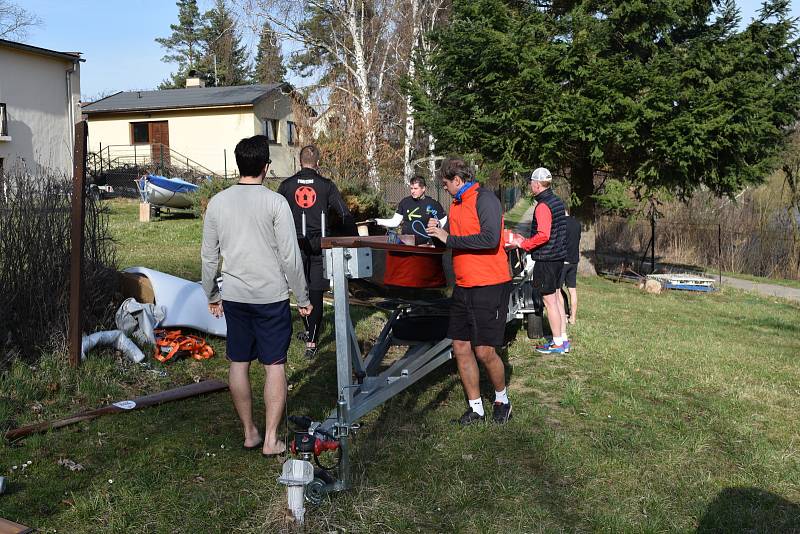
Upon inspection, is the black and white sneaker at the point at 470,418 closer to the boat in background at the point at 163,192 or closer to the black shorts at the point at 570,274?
the black shorts at the point at 570,274

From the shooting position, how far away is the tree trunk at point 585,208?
49.4 feet

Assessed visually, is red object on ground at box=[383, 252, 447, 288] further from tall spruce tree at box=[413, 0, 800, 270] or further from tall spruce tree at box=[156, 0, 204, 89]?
tall spruce tree at box=[156, 0, 204, 89]

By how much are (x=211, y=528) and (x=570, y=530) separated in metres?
1.74

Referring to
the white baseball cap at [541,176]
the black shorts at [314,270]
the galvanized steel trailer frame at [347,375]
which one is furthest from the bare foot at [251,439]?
the white baseball cap at [541,176]

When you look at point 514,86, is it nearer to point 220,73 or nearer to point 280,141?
point 280,141

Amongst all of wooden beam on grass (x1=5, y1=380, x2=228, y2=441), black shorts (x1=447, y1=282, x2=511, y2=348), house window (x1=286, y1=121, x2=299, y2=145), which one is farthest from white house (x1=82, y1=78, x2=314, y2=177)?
black shorts (x1=447, y1=282, x2=511, y2=348)

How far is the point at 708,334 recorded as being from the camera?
31.0 ft

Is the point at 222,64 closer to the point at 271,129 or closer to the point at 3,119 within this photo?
the point at 271,129

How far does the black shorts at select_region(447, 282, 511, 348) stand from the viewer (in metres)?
4.96

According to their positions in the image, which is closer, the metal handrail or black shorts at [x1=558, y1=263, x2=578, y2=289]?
black shorts at [x1=558, y1=263, x2=578, y2=289]

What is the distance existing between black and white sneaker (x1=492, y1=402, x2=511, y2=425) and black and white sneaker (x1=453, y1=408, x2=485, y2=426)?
4.1 inches

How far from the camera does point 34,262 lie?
593 cm

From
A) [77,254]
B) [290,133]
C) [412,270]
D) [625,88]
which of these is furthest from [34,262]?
[290,133]

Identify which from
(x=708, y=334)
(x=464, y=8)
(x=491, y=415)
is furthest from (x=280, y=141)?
(x=491, y=415)
